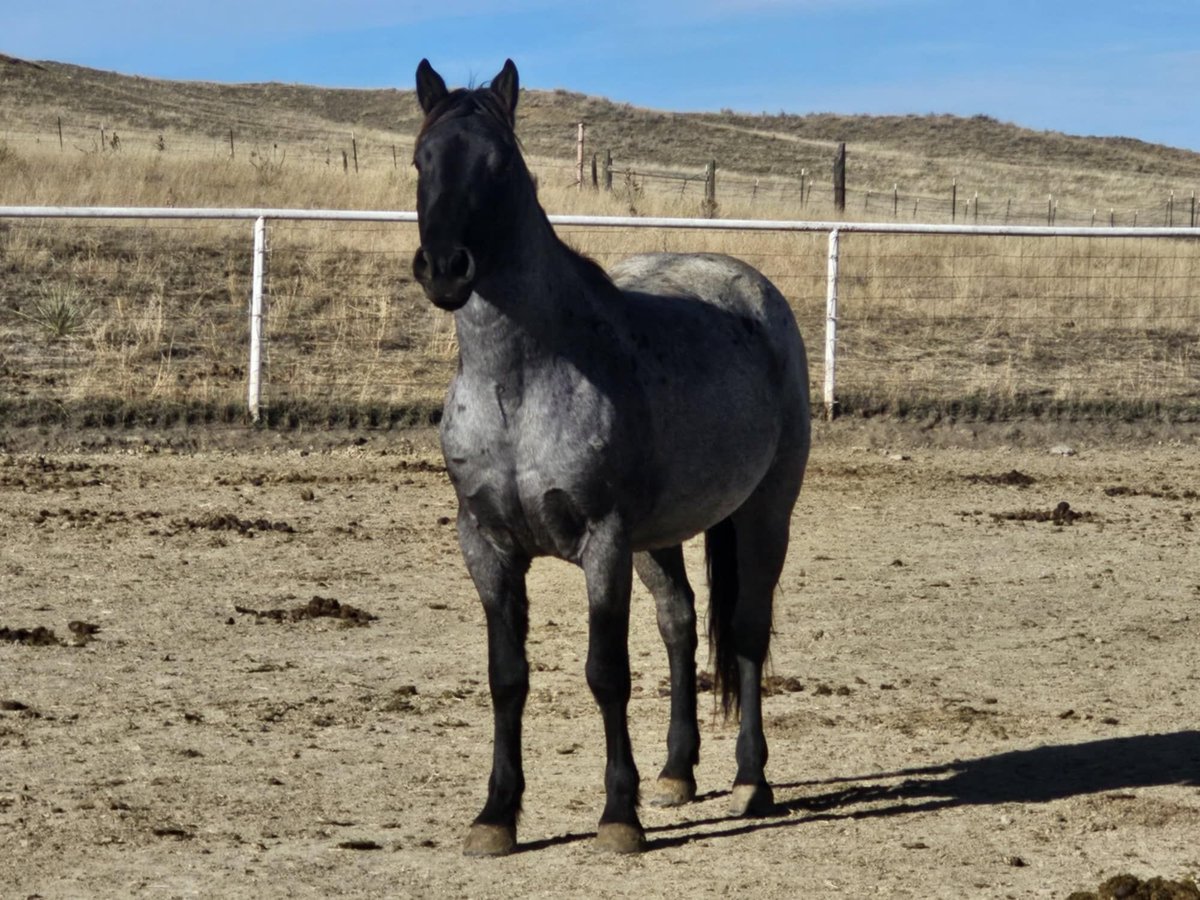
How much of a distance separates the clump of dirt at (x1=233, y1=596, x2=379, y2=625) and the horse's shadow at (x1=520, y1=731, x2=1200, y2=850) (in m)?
2.80

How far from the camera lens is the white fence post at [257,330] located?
12.8 metres

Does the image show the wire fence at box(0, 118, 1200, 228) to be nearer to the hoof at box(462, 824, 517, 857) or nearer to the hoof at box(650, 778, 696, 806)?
the hoof at box(650, 778, 696, 806)

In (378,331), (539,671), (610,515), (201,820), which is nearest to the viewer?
(610,515)

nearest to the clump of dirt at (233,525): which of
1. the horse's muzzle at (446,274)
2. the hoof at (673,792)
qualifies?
the hoof at (673,792)

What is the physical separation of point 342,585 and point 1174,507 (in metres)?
5.82

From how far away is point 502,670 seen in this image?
477 cm

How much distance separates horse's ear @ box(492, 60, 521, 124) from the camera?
4.50 m

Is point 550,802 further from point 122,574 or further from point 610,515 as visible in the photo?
point 122,574

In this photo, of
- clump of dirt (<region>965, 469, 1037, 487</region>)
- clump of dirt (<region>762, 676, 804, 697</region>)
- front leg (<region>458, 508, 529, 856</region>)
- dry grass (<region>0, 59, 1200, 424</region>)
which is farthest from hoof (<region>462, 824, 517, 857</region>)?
dry grass (<region>0, 59, 1200, 424</region>)

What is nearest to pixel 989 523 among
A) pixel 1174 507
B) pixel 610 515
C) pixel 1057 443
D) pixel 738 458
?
pixel 1174 507

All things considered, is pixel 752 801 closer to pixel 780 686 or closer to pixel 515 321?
pixel 780 686

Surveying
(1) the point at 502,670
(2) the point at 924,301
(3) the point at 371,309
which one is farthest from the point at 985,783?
(2) the point at 924,301

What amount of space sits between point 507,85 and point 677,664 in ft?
6.84

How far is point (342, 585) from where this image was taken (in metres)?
8.52
